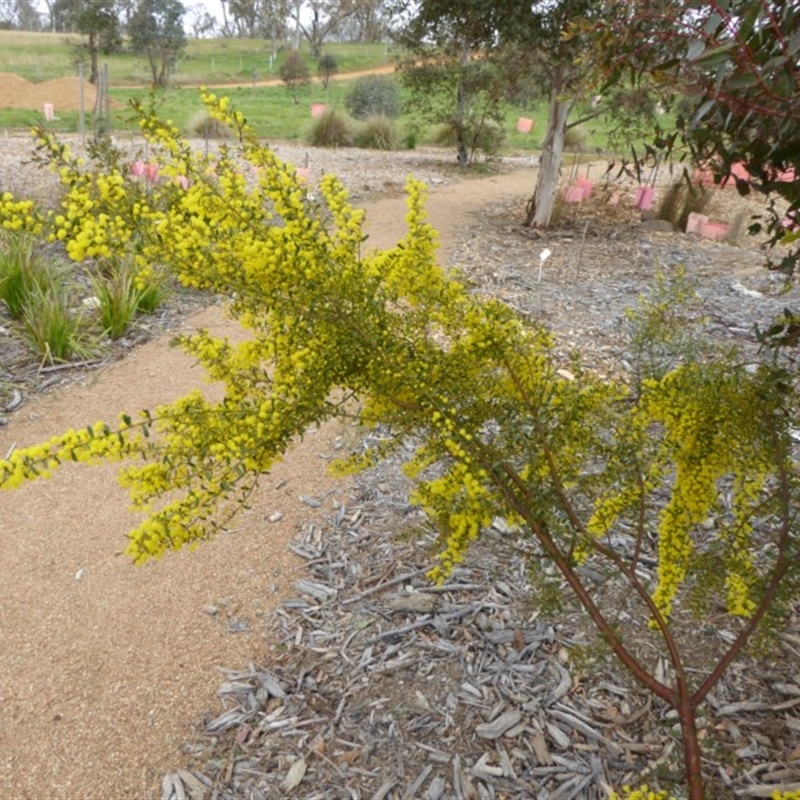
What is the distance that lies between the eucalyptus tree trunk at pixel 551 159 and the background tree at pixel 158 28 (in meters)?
20.5

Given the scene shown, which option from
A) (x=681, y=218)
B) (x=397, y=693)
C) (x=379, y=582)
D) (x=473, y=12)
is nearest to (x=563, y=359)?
(x=379, y=582)

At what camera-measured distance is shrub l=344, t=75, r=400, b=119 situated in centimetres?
1961

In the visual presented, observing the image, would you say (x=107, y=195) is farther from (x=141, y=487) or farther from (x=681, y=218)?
(x=681, y=218)

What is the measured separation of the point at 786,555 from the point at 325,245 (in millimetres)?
1171

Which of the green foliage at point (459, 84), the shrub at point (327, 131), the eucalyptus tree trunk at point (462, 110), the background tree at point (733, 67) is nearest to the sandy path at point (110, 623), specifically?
the background tree at point (733, 67)

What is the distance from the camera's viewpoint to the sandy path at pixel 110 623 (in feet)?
7.27

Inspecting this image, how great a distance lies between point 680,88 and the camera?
1.27 m

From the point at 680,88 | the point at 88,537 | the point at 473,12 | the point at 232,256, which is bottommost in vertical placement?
the point at 88,537

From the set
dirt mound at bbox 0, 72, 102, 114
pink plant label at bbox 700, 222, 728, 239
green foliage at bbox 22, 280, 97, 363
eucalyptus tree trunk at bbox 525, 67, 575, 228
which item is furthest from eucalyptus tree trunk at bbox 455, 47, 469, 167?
dirt mound at bbox 0, 72, 102, 114

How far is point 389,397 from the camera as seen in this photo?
5.08 feet

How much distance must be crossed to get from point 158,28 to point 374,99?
422 inches

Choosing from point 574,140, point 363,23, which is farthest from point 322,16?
point 574,140

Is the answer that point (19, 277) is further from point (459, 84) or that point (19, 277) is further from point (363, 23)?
point (363, 23)

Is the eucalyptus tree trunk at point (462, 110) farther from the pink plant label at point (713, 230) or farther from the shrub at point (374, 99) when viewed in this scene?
the shrub at point (374, 99)
